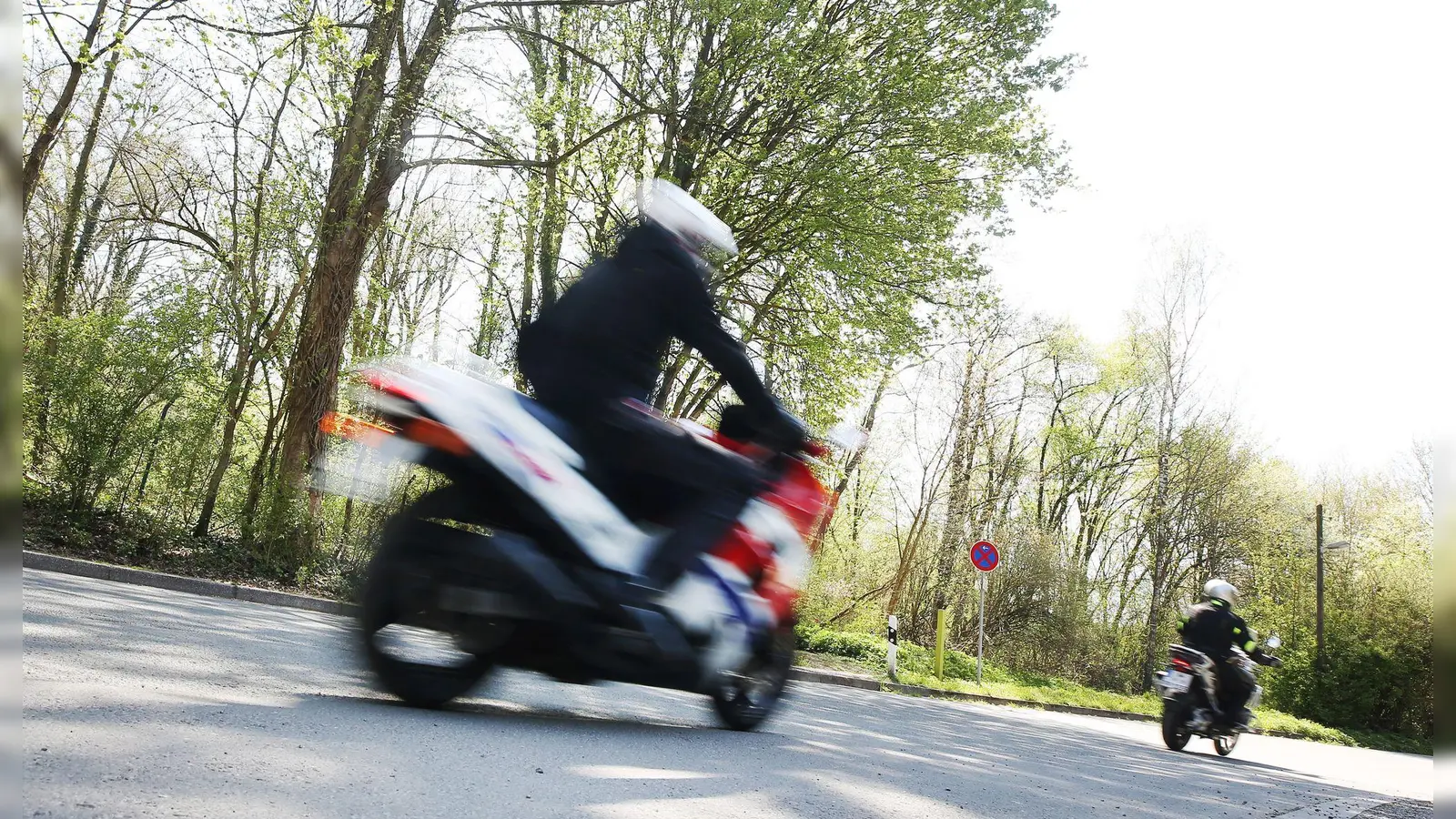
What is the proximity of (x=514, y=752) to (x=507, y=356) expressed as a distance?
42.4 ft

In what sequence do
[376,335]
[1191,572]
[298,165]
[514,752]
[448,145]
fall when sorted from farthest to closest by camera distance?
[1191,572] < [376,335] < [448,145] < [298,165] < [514,752]

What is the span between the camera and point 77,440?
36.1 feet

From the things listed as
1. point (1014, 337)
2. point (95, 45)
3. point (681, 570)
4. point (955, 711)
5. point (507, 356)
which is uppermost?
point (1014, 337)

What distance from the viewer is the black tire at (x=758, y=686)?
4723 mm

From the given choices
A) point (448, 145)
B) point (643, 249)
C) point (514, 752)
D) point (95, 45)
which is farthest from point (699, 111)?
point (514, 752)

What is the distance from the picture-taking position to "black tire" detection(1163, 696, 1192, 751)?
9.98 meters

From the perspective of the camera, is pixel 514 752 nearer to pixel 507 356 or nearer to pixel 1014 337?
pixel 507 356

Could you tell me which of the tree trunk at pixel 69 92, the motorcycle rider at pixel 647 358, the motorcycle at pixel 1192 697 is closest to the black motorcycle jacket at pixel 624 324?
the motorcycle rider at pixel 647 358

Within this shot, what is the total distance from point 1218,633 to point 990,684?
9.11m

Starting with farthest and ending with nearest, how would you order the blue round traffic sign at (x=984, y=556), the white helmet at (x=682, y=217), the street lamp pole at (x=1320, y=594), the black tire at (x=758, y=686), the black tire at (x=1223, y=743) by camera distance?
the street lamp pole at (x=1320, y=594) < the blue round traffic sign at (x=984, y=556) < the black tire at (x=1223, y=743) < the black tire at (x=758, y=686) < the white helmet at (x=682, y=217)

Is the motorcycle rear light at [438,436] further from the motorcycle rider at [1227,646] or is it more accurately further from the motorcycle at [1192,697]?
the motorcycle rider at [1227,646]

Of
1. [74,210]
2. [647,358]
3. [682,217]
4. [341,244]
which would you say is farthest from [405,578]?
[74,210]

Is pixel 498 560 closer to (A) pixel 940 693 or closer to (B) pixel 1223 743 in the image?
(B) pixel 1223 743

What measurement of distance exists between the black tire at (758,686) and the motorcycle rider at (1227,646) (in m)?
7.06
